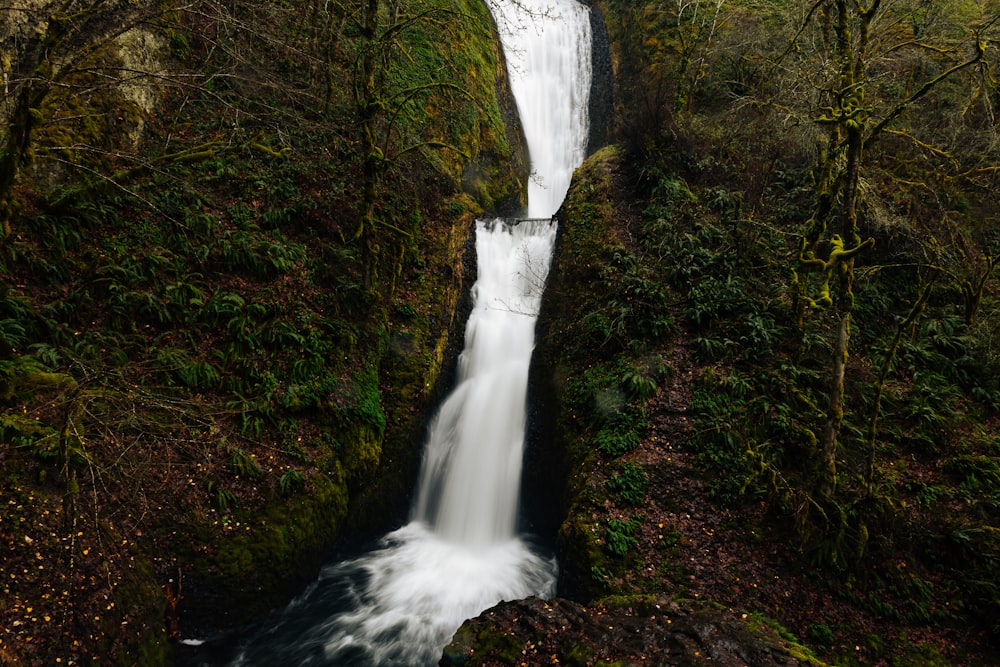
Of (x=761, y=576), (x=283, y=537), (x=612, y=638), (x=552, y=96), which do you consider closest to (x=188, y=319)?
(x=283, y=537)

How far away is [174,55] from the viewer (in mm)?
9781

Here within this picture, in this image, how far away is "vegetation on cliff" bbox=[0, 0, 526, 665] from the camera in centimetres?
468

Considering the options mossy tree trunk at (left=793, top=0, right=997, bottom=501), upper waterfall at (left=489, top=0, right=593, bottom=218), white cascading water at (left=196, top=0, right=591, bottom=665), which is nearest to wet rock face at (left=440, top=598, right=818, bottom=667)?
white cascading water at (left=196, top=0, right=591, bottom=665)

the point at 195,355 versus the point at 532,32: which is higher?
the point at 532,32

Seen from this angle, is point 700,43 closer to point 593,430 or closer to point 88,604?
point 593,430

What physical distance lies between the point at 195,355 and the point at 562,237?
8.70 metres

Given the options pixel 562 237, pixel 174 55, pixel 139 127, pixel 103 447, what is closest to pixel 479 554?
pixel 103 447

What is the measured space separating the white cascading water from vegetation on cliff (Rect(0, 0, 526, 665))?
721 mm

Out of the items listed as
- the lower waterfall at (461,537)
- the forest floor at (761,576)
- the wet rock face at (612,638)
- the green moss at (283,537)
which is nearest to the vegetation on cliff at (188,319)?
the green moss at (283,537)

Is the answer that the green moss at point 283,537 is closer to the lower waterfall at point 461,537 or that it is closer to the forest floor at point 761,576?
the lower waterfall at point 461,537

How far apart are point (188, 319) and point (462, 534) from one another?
6.24 metres

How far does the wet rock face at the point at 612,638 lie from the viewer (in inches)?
204

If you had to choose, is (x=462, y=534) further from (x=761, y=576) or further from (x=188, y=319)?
(x=188, y=319)

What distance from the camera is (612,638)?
5473 millimetres
